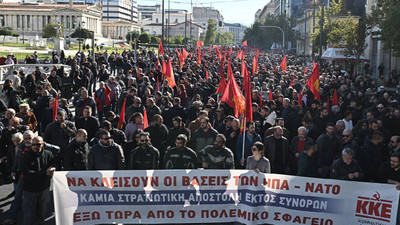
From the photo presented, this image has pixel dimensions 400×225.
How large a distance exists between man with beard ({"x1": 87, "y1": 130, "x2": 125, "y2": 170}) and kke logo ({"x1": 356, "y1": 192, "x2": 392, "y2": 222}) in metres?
3.30

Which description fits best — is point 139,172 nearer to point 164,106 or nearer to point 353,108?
point 164,106

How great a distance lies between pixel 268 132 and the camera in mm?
10258

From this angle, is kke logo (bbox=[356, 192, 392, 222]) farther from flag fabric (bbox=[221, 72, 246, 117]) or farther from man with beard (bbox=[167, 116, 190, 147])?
flag fabric (bbox=[221, 72, 246, 117])

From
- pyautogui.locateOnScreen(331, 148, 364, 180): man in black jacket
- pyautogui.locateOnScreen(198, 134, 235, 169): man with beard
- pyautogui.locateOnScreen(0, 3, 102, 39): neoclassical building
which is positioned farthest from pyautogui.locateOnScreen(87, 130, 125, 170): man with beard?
pyautogui.locateOnScreen(0, 3, 102, 39): neoclassical building

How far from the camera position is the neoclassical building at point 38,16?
141m

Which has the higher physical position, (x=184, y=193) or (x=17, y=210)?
(x=184, y=193)

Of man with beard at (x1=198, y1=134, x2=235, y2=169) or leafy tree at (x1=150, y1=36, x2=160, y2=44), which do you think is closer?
man with beard at (x1=198, y1=134, x2=235, y2=169)

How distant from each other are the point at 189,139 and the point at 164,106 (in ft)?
10.4

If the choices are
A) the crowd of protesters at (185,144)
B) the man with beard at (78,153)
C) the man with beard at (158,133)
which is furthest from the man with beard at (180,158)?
the man with beard at (158,133)

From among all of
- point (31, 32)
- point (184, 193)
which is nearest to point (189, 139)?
point (184, 193)

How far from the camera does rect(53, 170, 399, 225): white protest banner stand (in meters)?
6.89

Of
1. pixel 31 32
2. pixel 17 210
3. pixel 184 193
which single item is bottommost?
pixel 17 210

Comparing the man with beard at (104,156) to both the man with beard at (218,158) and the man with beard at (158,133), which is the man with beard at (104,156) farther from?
the man with beard at (158,133)

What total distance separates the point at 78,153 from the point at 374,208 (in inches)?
164
